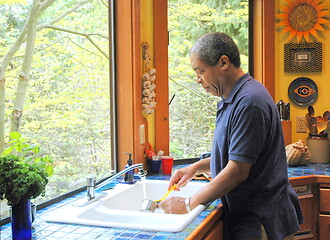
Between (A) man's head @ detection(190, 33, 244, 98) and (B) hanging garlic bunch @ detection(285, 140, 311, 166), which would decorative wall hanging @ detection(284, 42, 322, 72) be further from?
(A) man's head @ detection(190, 33, 244, 98)

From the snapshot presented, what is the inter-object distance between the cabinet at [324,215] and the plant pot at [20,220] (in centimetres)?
188

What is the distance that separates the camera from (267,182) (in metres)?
1.79

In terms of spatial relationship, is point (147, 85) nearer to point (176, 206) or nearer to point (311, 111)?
point (176, 206)

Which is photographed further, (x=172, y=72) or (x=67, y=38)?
(x=172, y=72)

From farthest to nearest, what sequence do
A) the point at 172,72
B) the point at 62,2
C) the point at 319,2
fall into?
the point at 319,2
the point at 172,72
the point at 62,2

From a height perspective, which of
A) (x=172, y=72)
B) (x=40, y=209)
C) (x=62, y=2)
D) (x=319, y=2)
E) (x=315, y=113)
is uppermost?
(x=319, y=2)

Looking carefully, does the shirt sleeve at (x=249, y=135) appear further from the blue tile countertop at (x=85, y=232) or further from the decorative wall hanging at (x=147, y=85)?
the decorative wall hanging at (x=147, y=85)

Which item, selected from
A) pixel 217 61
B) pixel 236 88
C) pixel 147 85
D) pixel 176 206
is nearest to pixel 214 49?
pixel 217 61

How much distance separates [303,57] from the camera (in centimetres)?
351

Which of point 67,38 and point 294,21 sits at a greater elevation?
point 294,21

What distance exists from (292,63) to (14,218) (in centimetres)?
260

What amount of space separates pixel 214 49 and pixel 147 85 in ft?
3.48

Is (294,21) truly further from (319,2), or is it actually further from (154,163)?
(154,163)

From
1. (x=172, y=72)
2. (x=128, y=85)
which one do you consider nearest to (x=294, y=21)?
(x=172, y=72)
